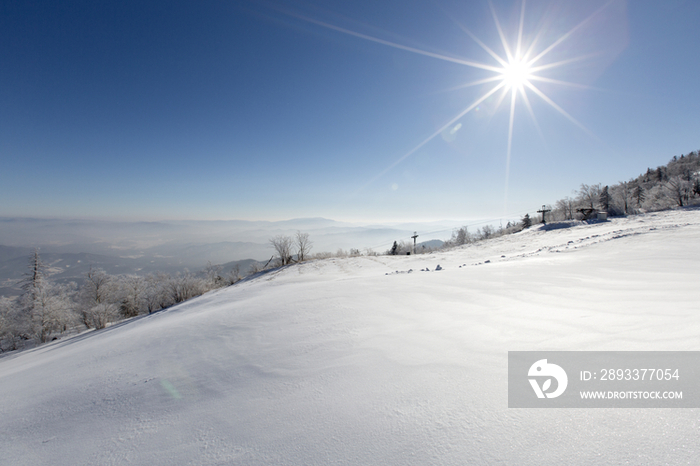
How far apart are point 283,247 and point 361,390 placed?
2245 centimetres

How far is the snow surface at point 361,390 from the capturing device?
1269mm

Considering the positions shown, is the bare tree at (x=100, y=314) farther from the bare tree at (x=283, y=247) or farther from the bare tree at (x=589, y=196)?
the bare tree at (x=589, y=196)

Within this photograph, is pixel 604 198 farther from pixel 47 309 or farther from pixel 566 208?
pixel 47 309

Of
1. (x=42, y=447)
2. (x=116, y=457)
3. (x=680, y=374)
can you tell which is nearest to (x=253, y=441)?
(x=116, y=457)

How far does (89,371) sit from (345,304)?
10.4 feet

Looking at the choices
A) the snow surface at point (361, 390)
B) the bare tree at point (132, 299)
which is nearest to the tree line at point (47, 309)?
the bare tree at point (132, 299)

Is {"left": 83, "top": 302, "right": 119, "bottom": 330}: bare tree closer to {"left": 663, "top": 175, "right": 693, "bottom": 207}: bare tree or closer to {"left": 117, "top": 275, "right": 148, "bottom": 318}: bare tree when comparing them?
{"left": 117, "top": 275, "right": 148, "bottom": 318}: bare tree

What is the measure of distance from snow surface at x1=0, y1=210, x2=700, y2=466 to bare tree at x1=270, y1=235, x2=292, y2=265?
773 inches

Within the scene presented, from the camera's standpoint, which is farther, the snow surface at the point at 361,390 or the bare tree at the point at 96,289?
the bare tree at the point at 96,289

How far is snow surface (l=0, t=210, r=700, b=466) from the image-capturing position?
1.27 metres

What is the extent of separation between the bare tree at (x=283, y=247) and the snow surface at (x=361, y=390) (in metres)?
19.6

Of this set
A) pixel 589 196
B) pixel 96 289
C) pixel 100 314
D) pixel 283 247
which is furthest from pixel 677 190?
pixel 96 289

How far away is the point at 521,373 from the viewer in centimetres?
187

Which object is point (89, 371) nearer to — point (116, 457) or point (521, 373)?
point (116, 457)
